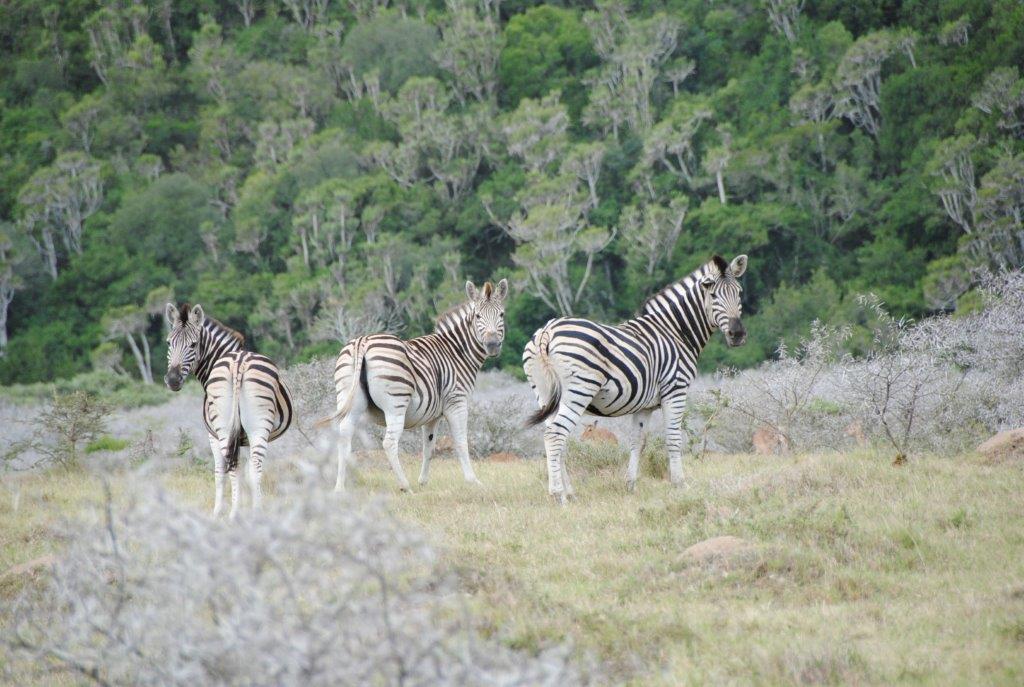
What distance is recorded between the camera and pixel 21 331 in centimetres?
5044

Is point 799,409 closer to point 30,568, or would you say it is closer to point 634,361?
point 634,361

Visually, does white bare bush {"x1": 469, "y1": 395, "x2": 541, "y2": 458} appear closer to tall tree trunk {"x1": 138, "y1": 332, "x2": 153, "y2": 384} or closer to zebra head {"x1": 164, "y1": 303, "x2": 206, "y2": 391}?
zebra head {"x1": 164, "y1": 303, "x2": 206, "y2": 391}

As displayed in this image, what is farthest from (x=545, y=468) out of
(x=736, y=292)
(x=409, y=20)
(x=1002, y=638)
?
(x=409, y=20)

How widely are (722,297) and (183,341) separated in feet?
16.7

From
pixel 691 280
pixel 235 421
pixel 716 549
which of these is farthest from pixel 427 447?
pixel 716 549

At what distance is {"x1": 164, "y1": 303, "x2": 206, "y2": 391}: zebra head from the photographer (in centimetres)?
1056

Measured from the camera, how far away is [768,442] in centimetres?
1390

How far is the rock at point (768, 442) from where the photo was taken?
1352 cm

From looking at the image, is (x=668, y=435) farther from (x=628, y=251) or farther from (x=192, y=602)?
(x=628, y=251)

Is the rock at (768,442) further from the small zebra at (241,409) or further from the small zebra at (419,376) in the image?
the small zebra at (241,409)

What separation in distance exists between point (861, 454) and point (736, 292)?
1928 millimetres

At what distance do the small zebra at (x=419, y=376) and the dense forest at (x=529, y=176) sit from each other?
24578 mm

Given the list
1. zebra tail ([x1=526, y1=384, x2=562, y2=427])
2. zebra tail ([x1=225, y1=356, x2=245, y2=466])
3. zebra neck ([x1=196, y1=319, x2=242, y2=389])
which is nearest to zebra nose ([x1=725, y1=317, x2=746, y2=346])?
zebra tail ([x1=526, y1=384, x2=562, y2=427])

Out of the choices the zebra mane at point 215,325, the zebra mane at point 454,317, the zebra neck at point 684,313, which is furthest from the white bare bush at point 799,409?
the zebra mane at point 215,325
